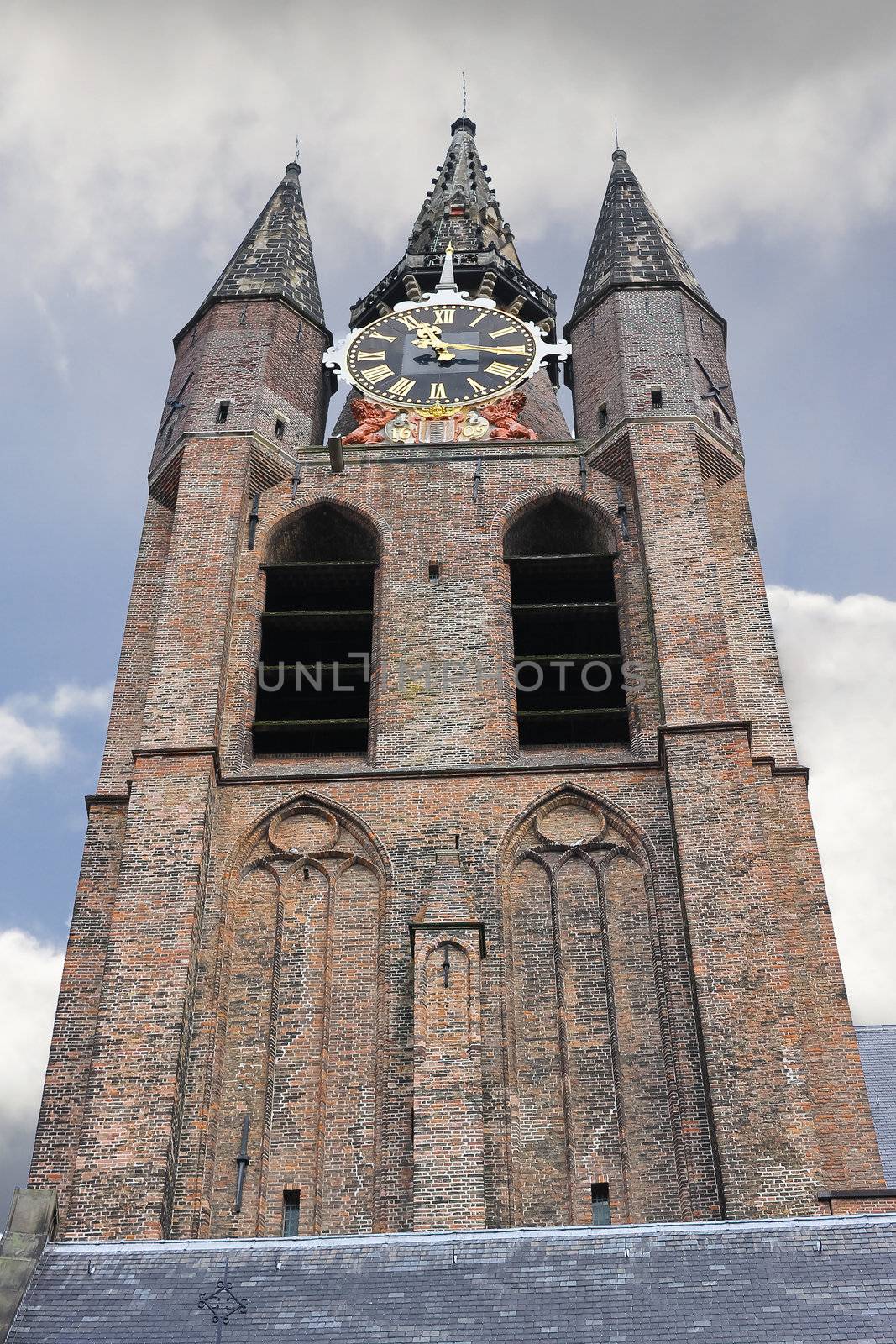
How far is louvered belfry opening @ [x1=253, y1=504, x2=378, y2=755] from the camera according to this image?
78.4ft

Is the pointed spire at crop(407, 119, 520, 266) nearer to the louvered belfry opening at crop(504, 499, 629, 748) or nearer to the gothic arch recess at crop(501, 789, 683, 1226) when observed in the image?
the louvered belfry opening at crop(504, 499, 629, 748)

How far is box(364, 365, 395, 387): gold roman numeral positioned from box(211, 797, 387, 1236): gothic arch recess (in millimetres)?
9787

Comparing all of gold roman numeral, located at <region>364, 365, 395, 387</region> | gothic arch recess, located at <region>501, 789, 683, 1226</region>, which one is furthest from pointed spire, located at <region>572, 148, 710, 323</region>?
gothic arch recess, located at <region>501, 789, 683, 1226</region>

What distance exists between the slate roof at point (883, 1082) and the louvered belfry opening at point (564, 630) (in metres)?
5.89

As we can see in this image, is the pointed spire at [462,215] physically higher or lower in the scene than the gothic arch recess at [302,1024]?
higher

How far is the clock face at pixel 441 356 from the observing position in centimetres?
2933

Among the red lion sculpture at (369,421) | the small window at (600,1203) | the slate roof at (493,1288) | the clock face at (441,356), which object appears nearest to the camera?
the slate roof at (493,1288)

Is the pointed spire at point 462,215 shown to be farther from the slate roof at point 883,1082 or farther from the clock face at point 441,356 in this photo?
the slate roof at point 883,1082

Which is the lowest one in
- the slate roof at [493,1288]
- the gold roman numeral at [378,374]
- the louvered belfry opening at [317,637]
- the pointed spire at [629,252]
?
the slate roof at [493,1288]

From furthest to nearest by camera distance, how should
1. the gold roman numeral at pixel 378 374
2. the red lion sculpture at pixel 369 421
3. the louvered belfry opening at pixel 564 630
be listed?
the gold roman numeral at pixel 378 374
the red lion sculpture at pixel 369 421
the louvered belfry opening at pixel 564 630

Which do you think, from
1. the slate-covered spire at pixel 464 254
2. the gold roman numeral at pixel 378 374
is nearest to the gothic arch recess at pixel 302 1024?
the gold roman numeral at pixel 378 374

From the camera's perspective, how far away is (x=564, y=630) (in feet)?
84.6

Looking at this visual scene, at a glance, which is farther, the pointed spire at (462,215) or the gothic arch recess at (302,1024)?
the pointed spire at (462,215)

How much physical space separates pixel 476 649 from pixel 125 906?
6.18m
